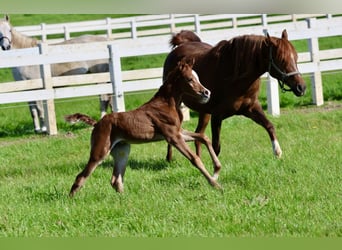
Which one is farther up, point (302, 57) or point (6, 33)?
point (6, 33)

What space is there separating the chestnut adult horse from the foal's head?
0.82 metres

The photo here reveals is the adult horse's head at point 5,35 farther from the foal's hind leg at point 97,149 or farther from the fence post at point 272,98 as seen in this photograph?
the foal's hind leg at point 97,149

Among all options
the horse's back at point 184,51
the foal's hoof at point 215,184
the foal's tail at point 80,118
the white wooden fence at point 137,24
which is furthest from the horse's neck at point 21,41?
the white wooden fence at point 137,24

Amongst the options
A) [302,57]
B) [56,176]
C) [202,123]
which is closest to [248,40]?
[202,123]

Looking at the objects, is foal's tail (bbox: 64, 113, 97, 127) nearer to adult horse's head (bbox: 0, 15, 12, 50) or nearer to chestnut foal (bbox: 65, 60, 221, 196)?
chestnut foal (bbox: 65, 60, 221, 196)

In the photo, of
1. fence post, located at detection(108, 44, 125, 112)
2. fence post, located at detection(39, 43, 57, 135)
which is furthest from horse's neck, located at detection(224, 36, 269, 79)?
fence post, located at detection(39, 43, 57, 135)

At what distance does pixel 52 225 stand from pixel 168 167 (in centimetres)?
271

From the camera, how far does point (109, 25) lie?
24797 mm

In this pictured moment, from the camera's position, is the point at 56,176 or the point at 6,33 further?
the point at 6,33

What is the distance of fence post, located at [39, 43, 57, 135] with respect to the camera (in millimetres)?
12992

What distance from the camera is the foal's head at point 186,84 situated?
7414mm

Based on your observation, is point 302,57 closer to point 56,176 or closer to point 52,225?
point 56,176

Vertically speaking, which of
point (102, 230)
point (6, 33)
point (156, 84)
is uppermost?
point (6, 33)

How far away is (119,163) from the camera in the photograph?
24.5 feet
